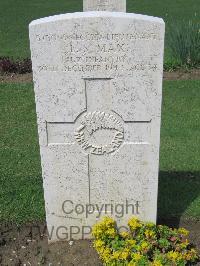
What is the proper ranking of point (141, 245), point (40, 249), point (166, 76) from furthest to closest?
point (166, 76)
point (40, 249)
point (141, 245)

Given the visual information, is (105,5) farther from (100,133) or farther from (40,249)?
(40,249)

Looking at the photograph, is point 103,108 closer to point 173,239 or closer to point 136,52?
point 136,52

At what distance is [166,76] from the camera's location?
9.61m

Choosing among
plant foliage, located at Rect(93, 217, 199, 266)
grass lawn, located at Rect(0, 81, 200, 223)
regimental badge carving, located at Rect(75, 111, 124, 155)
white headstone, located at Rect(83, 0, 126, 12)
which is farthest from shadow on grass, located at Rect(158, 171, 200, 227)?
white headstone, located at Rect(83, 0, 126, 12)

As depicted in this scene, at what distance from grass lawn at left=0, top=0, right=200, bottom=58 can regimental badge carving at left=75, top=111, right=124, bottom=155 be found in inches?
375

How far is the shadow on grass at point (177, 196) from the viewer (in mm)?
4582

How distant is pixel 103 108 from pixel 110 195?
2.77 feet

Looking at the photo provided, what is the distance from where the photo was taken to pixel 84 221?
4094 millimetres

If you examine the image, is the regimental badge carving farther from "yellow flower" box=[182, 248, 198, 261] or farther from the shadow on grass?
the shadow on grass

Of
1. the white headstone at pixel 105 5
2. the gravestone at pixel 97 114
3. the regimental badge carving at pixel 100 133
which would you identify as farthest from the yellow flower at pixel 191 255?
the white headstone at pixel 105 5

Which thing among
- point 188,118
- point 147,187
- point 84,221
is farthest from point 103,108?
point 188,118

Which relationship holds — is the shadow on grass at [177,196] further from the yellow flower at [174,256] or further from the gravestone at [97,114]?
the yellow flower at [174,256]

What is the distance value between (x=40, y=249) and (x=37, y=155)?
221cm

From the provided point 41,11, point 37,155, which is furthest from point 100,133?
point 41,11
